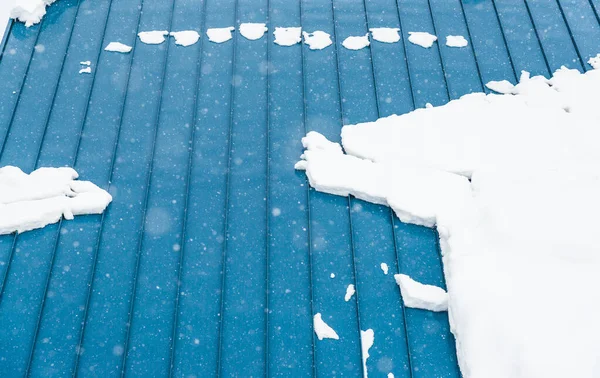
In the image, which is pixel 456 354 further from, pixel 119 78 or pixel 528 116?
pixel 119 78

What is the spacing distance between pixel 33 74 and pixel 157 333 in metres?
2.21

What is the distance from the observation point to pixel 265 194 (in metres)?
3.48

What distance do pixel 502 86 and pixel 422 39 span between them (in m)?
0.69

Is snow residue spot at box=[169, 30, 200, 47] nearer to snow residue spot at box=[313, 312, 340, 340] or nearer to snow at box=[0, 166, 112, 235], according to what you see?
snow at box=[0, 166, 112, 235]

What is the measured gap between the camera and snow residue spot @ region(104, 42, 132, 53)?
4297 mm

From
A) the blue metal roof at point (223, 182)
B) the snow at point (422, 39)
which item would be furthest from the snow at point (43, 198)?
the snow at point (422, 39)

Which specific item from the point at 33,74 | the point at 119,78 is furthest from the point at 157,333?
the point at 33,74

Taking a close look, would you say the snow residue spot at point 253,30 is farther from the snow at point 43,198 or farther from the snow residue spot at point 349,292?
the snow residue spot at point 349,292

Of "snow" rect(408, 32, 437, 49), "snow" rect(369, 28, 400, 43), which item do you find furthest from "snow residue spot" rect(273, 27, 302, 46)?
"snow" rect(408, 32, 437, 49)

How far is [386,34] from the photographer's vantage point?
439 centimetres

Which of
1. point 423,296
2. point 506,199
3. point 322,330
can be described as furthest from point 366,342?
point 506,199

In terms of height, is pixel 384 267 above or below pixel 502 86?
below

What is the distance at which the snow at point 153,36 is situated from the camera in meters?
4.37

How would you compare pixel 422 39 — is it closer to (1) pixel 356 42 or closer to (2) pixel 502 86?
(1) pixel 356 42
